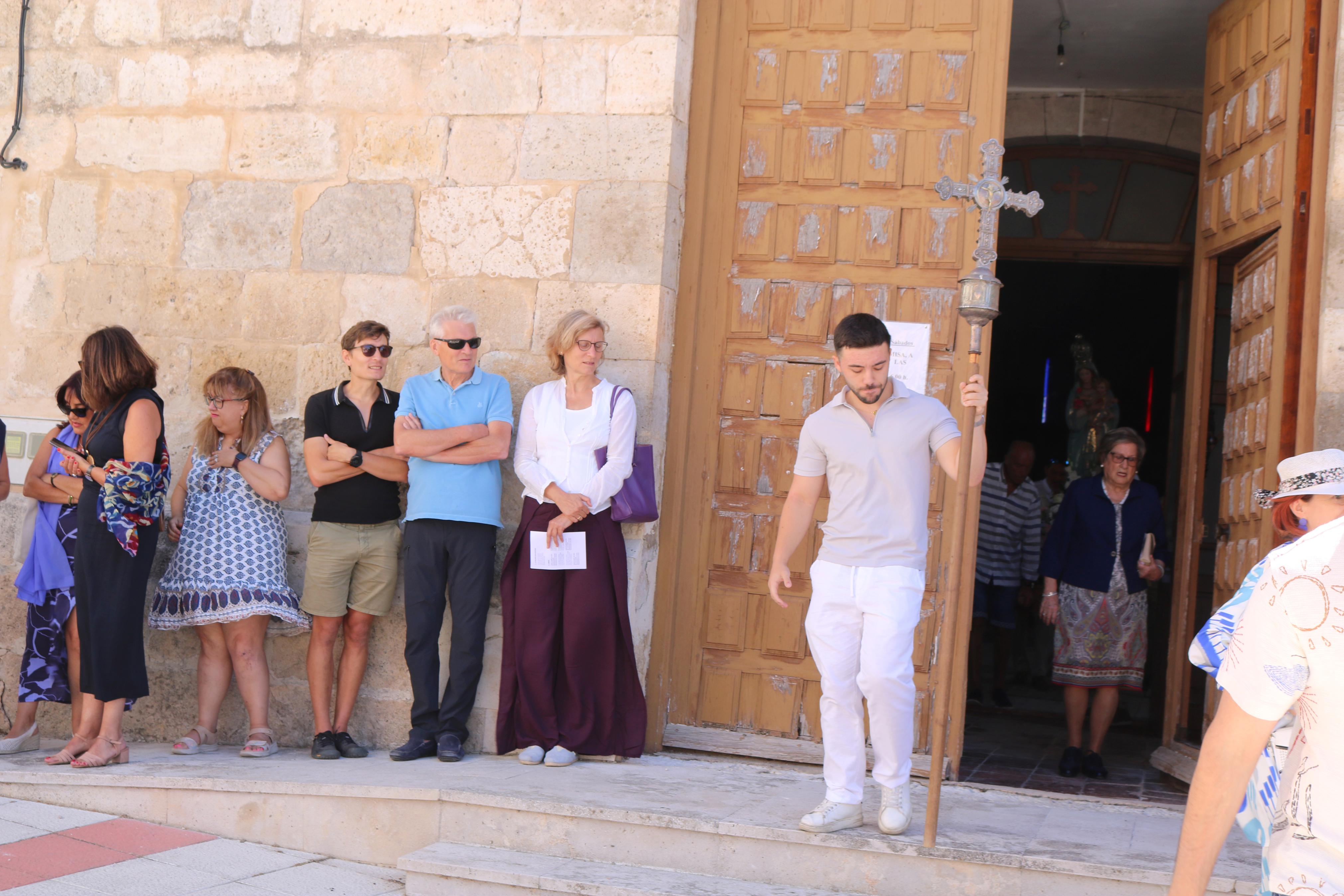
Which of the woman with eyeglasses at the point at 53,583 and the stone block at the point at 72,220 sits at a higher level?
the stone block at the point at 72,220

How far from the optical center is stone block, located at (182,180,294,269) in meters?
5.80

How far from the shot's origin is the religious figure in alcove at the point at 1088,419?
9.09 meters

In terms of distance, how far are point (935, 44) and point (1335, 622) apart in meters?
4.17

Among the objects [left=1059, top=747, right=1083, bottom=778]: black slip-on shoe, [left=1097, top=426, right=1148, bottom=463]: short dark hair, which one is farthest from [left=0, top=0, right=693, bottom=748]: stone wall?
[left=1097, top=426, right=1148, bottom=463]: short dark hair

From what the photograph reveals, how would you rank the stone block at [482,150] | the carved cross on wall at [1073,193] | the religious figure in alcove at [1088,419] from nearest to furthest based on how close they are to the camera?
the stone block at [482,150] < the carved cross on wall at [1073,193] < the religious figure in alcove at [1088,419]

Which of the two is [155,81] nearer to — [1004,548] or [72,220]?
[72,220]

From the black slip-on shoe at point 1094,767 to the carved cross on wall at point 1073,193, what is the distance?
3.66 metres

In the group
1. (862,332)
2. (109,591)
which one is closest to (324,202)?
(109,591)

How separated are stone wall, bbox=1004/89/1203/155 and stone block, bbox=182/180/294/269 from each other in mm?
4411

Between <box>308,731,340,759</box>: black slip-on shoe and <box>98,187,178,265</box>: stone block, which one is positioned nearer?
<box>308,731,340,759</box>: black slip-on shoe

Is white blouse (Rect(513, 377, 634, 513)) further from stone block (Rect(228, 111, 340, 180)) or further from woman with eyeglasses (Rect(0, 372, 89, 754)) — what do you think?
woman with eyeglasses (Rect(0, 372, 89, 754))

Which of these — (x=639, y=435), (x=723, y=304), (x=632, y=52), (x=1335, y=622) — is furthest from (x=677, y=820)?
(x=632, y=52)

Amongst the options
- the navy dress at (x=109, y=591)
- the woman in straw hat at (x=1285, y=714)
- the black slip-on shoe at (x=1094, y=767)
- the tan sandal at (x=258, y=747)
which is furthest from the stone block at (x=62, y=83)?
the woman in straw hat at (x=1285, y=714)

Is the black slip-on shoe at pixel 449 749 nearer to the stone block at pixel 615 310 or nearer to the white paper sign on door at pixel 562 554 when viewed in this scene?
the white paper sign on door at pixel 562 554
